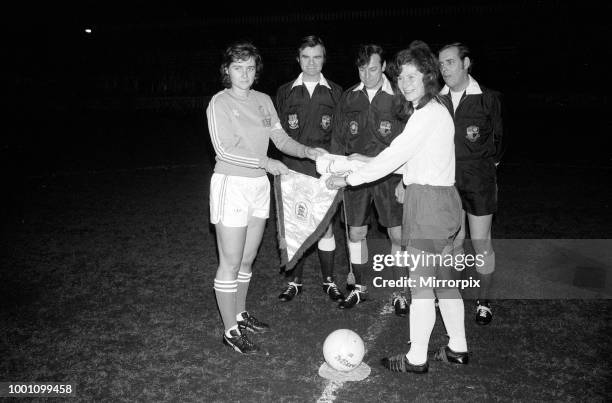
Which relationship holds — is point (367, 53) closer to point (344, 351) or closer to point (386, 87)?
point (386, 87)

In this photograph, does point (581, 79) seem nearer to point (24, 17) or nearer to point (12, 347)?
point (12, 347)

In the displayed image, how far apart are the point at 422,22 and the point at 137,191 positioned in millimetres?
19070

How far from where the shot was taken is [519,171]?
400 inches

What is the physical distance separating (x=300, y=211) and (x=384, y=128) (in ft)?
3.34

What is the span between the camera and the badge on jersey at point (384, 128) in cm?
428

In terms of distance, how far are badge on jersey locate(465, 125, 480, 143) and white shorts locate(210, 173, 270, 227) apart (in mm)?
1747

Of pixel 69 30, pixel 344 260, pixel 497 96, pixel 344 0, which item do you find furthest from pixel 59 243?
pixel 69 30

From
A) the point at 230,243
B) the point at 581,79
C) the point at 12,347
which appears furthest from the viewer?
the point at 581,79

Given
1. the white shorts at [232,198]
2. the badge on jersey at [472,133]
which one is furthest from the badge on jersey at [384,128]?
the white shorts at [232,198]

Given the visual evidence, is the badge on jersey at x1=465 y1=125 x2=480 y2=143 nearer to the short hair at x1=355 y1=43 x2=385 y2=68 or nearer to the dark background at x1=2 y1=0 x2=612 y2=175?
the short hair at x1=355 y1=43 x2=385 y2=68

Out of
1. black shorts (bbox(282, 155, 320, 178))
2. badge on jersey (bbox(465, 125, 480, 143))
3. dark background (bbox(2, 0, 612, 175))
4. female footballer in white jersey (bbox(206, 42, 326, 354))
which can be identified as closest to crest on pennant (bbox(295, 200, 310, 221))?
black shorts (bbox(282, 155, 320, 178))

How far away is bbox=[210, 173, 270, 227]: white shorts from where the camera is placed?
3.58 metres

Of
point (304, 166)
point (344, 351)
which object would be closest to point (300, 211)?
point (304, 166)

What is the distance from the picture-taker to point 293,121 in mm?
4605
